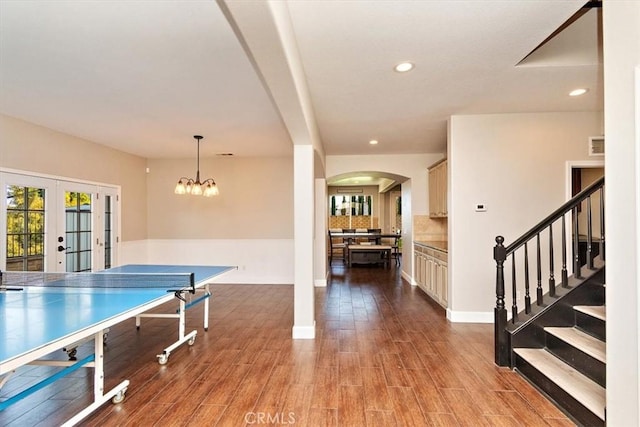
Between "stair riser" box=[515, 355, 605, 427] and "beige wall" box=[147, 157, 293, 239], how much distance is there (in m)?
4.62

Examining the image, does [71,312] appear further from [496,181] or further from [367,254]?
[367,254]

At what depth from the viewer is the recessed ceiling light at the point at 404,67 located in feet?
8.53

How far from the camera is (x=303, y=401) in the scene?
7.48 ft

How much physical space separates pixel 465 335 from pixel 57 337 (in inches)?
141

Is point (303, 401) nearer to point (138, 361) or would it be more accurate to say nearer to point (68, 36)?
point (138, 361)

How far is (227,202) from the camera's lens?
6.60 meters

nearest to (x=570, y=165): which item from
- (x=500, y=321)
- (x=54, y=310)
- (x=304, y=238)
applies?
(x=500, y=321)

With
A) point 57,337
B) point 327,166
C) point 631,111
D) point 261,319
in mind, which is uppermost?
point 327,166

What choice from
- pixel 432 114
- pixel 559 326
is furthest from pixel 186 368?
pixel 432 114

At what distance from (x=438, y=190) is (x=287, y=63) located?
4199mm

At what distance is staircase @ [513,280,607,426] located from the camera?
202 centimetres

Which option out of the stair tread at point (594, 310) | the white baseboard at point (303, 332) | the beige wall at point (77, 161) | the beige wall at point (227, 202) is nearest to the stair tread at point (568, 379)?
the stair tread at point (594, 310)

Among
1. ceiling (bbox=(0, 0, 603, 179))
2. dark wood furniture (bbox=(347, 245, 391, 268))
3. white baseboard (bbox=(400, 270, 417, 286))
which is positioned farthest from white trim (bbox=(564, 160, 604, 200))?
dark wood furniture (bbox=(347, 245, 391, 268))

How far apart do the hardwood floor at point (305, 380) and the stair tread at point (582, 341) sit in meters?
0.46
